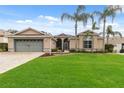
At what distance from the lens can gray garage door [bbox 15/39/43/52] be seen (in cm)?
3806

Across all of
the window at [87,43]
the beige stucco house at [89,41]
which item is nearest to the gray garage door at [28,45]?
the beige stucco house at [89,41]

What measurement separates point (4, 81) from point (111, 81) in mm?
4082

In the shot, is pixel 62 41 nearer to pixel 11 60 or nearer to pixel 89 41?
pixel 89 41

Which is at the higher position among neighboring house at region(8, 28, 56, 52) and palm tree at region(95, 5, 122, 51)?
palm tree at region(95, 5, 122, 51)

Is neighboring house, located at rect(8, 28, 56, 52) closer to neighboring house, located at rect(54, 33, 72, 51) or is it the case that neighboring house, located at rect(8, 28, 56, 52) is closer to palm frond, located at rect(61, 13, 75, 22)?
palm frond, located at rect(61, 13, 75, 22)

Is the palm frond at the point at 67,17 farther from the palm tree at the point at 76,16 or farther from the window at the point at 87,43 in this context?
the window at the point at 87,43

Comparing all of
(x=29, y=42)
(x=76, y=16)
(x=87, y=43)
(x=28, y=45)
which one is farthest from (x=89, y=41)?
(x=28, y=45)

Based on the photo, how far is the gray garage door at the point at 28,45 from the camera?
38.1 metres

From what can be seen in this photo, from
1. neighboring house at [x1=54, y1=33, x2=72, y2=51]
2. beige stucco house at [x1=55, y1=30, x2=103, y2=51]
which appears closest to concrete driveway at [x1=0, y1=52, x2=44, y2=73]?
beige stucco house at [x1=55, y1=30, x2=103, y2=51]

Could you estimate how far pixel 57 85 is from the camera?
8.98 meters

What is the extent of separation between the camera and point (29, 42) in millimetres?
38281

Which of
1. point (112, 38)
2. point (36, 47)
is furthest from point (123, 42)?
point (36, 47)
